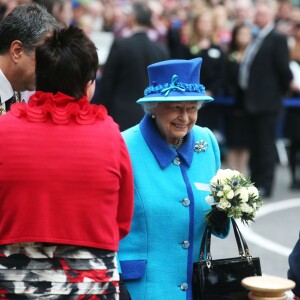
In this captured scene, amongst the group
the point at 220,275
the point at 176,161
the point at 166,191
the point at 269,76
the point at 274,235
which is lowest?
the point at 274,235

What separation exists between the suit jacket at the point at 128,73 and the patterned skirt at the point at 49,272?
6386 mm

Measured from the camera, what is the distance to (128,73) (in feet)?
→ 32.4

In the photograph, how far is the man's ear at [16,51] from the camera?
4.38 metres

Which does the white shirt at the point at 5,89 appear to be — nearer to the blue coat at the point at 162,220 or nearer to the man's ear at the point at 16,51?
the man's ear at the point at 16,51

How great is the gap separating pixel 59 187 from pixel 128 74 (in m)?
6.50

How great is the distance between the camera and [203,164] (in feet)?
14.5

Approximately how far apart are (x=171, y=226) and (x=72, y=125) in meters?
0.94

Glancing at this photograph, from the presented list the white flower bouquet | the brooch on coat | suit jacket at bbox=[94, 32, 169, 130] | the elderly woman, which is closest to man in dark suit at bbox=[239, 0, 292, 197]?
suit jacket at bbox=[94, 32, 169, 130]

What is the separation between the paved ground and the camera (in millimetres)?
8404

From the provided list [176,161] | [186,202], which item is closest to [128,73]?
[176,161]

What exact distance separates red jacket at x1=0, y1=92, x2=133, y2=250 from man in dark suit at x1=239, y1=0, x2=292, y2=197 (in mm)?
8280

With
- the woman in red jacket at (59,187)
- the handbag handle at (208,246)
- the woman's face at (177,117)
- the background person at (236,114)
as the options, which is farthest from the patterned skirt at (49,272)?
the background person at (236,114)

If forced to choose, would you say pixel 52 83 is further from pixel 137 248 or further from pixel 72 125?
pixel 137 248

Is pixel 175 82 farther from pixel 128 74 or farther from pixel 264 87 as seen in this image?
pixel 264 87
